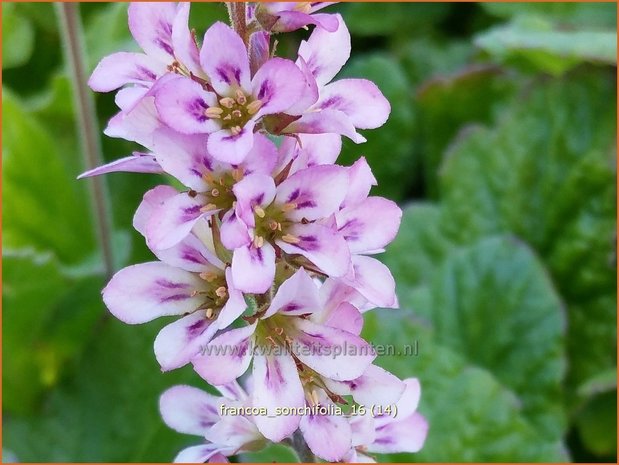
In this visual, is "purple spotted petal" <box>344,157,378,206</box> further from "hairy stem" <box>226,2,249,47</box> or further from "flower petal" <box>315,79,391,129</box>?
"hairy stem" <box>226,2,249,47</box>

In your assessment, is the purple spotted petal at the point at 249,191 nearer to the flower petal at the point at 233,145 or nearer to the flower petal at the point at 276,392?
the flower petal at the point at 233,145

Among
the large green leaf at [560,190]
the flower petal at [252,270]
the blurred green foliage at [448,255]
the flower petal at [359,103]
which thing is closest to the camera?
the flower petal at [252,270]

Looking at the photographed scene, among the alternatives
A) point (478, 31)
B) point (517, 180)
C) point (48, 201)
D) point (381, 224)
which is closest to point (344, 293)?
point (381, 224)

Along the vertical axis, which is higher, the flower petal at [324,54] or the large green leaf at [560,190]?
the flower petal at [324,54]

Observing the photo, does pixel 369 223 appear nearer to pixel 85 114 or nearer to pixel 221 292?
pixel 221 292

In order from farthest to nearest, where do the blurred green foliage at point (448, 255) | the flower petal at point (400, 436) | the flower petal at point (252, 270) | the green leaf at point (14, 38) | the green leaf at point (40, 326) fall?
1. the green leaf at point (14, 38)
2. the green leaf at point (40, 326)
3. the blurred green foliage at point (448, 255)
4. the flower petal at point (400, 436)
5. the flower petal at point (252, 270)

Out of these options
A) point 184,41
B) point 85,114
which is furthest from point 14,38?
point 184,41

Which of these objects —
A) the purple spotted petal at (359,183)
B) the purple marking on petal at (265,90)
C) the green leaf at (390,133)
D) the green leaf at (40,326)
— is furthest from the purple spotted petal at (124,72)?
the green leaf at (390,133)
